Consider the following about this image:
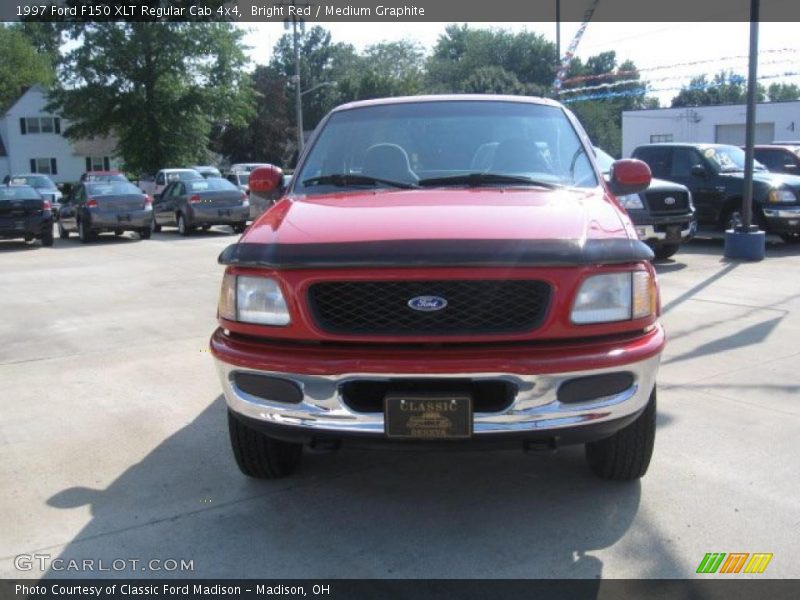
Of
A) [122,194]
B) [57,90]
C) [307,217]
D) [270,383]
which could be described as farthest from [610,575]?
[57,90]

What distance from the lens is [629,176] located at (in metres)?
4.75

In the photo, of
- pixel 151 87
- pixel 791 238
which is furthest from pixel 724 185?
pixel 151 87

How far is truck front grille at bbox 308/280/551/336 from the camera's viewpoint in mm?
3221

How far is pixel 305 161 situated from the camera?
4801mm

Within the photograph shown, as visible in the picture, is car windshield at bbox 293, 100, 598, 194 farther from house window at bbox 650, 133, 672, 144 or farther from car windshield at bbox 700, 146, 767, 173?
house window at bbox 650, 133, 672, 144

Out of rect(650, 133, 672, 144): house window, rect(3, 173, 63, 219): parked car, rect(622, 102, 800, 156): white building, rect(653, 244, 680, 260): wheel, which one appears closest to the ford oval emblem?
rect(653, 244, 680, 260): wheel

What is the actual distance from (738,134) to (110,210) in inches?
1437

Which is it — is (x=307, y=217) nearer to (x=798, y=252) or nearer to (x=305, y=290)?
(x=305, y=290)

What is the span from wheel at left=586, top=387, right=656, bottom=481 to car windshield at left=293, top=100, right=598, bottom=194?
128 cm

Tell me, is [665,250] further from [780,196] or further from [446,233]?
[446,233]

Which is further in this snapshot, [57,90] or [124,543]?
[57,90]

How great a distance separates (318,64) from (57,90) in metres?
50.9

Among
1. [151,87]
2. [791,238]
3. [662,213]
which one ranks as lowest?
[791,238]

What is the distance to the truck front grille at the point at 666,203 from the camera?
38.0 ft
